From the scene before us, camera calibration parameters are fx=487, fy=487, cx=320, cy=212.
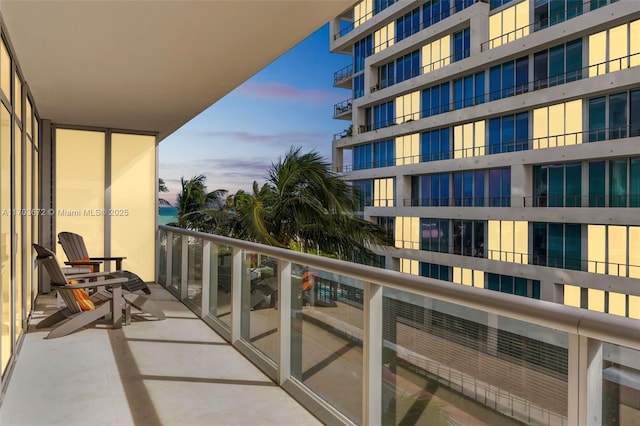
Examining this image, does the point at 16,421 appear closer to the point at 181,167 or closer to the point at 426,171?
the point at 426,171

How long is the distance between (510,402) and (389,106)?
1457 inches

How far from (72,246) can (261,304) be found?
12.2 ft

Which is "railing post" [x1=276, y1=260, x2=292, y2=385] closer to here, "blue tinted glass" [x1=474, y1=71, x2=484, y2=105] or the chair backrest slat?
the chair backrest slat

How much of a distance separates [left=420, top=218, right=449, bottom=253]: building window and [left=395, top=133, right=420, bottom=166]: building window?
175 inches

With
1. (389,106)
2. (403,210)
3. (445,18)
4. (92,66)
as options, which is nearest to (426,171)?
(403,210)

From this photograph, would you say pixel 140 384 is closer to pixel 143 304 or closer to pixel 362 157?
pixel 143 304

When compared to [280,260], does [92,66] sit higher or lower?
higher

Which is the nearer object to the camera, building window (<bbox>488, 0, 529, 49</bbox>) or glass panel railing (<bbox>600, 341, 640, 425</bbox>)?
glass panel railing (<bbox>600, 341, 640, 425</bbox>)

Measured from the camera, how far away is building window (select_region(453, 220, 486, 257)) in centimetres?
3052

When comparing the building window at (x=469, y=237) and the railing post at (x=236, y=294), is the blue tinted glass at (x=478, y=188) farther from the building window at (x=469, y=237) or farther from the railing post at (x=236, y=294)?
the railing post at (x=236, y=294)

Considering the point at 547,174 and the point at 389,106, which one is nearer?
the point at 547,174

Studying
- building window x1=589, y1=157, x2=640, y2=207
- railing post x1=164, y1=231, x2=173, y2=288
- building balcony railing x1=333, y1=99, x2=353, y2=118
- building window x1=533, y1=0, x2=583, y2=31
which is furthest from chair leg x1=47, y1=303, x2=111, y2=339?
building balcony railing x1=333, y1=99, x2=353, y2=118

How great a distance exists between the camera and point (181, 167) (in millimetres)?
51438

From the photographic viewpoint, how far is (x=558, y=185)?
27.2m
